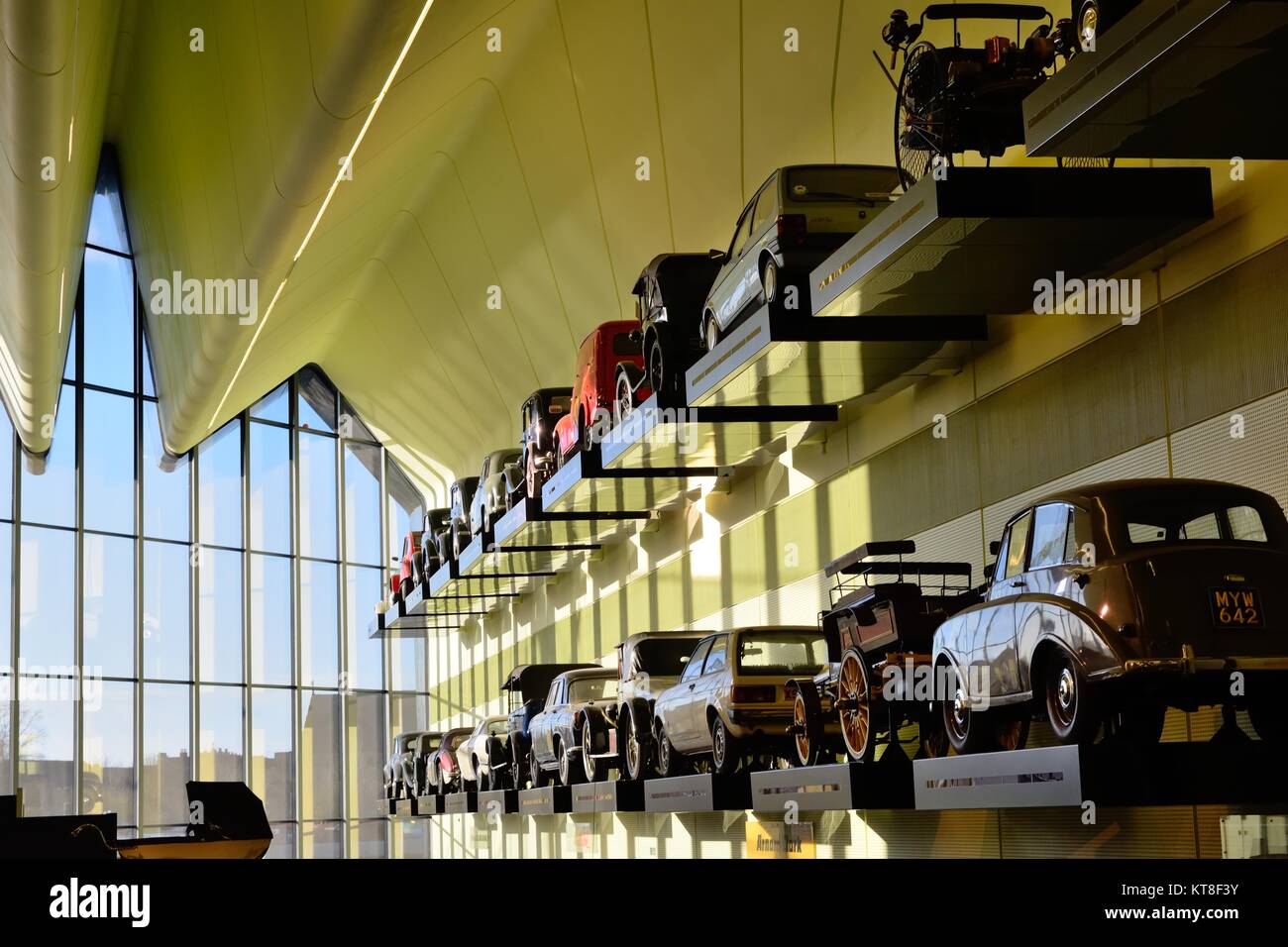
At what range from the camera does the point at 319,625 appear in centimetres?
3491

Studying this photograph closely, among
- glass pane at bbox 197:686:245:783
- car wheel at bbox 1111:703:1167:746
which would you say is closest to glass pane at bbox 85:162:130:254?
glass pane at bbox 197:686:245:783

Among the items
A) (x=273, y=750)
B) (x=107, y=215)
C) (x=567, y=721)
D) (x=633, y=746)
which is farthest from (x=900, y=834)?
(x=107, y=215)

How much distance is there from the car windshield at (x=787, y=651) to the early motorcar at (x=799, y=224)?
2.63 m

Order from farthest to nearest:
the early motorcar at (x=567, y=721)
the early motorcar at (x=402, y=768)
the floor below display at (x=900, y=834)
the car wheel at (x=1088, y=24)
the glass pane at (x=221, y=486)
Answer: the glass pane at (x=221, y=486)
the early motorcar at (x=402, y=768)
the early motorcar at (x=567, y=721)
the floor below display at (x=900, y=834)
the car wheel at (x=1088, y=24)

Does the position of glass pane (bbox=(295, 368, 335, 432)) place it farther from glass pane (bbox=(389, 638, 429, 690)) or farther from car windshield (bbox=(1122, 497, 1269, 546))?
car windshield (bbox=(1122, 497, 1269, 546))

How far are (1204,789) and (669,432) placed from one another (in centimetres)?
770

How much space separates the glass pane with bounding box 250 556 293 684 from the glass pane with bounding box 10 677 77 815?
4.48 metres

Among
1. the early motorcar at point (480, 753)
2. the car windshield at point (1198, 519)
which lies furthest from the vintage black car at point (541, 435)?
the car windshield at point (1198, 519)

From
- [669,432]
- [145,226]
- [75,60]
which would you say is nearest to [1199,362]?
[669,432]

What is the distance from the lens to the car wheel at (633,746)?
13.1 meters

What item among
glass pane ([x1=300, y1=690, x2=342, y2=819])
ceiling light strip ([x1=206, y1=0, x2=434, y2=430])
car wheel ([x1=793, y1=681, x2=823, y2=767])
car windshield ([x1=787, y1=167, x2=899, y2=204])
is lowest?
glass pane ([x1=300, y1=690, x2=342, y2=819])

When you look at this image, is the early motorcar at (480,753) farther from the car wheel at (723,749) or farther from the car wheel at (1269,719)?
the car wheel at (1269,719)

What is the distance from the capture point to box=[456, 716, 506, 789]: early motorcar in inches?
755

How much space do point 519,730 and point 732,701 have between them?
7.30 metres
